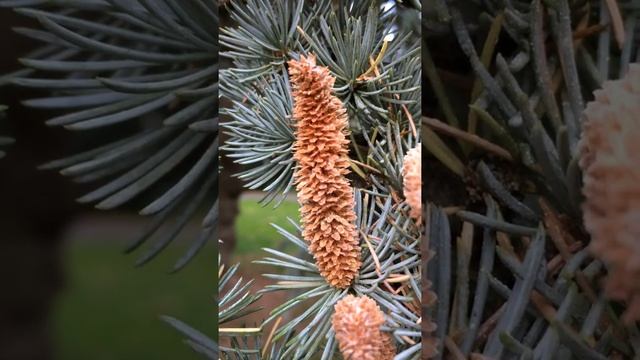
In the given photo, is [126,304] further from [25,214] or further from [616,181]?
[616,181]

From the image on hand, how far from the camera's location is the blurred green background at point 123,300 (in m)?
Answer: 0.68

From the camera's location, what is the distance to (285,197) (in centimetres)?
64

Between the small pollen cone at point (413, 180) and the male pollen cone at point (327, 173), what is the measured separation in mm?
54

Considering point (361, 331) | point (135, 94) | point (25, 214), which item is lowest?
point (361, 331)

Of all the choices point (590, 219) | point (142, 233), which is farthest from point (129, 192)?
point (590, 219)

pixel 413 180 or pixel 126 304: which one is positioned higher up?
pixel 413 180

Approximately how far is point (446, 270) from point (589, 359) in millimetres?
→ 142

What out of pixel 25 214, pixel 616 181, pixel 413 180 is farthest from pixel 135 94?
pixel 616 181

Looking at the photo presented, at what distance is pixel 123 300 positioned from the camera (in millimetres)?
693

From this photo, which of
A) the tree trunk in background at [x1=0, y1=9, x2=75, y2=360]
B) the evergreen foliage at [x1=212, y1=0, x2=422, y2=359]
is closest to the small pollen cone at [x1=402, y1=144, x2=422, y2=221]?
the evergreen foliage at [x1=212, y1=0, x2=422, y2=359]

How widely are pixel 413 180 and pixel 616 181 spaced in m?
0.17

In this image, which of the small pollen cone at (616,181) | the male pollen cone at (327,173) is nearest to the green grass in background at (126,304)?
the male pollen cone at (327,173)

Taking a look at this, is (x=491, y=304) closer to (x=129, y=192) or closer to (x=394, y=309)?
(x=394, y=309)

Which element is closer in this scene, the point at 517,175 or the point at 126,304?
the point at 517,175
